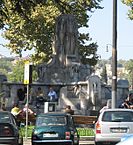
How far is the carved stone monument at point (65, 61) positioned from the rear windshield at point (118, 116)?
1946cm

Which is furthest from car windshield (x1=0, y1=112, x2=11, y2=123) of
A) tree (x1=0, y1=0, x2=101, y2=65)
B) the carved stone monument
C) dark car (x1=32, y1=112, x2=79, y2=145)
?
tree (x1=0, y1=0, x2=101, y2=65)

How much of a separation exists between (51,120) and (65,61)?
20831mm

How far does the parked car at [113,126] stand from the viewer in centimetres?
1939

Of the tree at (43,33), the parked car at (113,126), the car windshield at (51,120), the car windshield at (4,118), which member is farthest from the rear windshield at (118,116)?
the tree at (43,33)

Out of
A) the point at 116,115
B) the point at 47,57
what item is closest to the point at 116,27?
the point at 116,115

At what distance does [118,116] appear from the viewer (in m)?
19.7

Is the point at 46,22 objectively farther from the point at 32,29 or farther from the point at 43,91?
the point at 43,91

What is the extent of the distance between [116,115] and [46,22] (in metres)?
37.5

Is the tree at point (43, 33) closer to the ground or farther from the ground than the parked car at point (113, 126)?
farther from the ground

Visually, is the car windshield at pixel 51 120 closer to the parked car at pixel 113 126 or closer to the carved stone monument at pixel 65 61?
the parked car at pixel 113 126

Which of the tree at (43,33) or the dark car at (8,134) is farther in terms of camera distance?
the tree at (43,33)

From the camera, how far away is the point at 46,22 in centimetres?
5656

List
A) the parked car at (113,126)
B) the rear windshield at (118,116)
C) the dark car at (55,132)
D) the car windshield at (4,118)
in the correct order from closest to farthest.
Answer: the car windshield at (4,118) < the dark car at (55,132) < the parked car at (113,126) < the rear windshield at (118,116)

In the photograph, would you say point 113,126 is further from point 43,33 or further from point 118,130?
point 43,33
